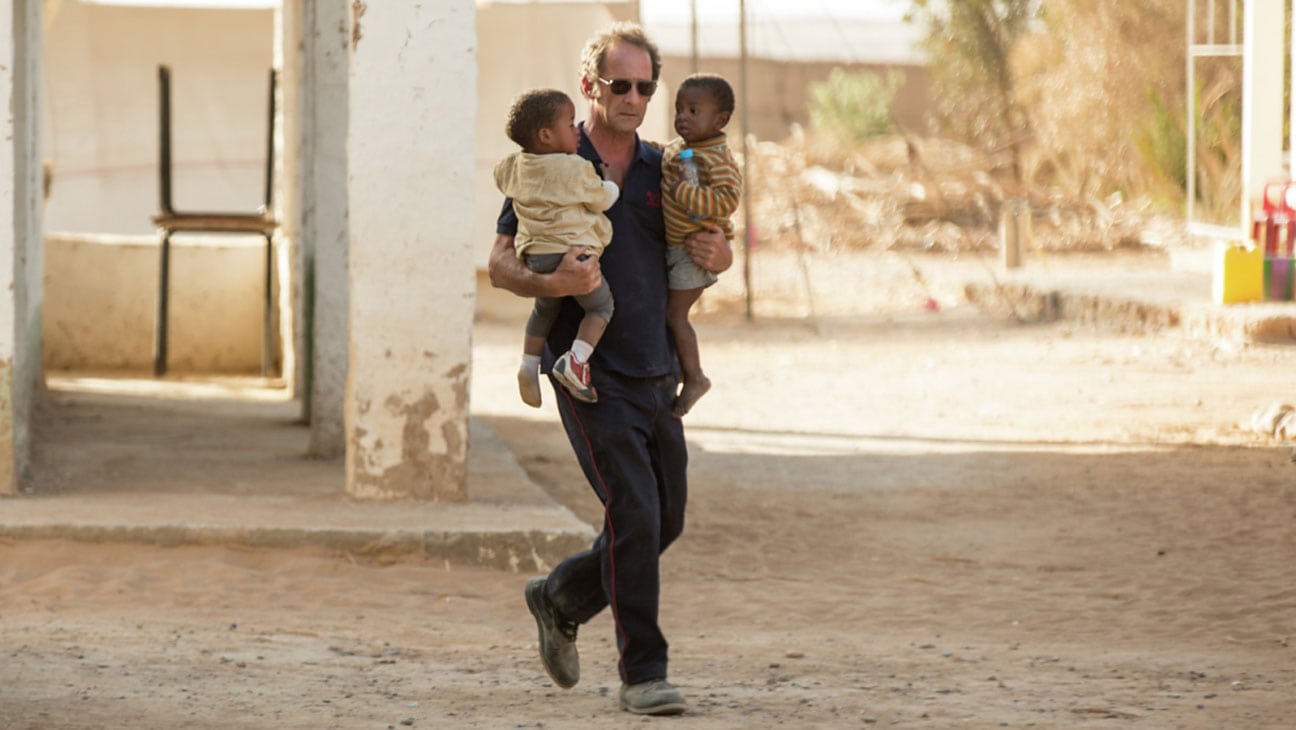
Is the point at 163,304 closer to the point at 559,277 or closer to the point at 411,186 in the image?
the point at 411,186

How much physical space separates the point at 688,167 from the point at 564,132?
1.04 ft

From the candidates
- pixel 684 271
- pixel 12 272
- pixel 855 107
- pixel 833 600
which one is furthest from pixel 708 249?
pixel 855 107

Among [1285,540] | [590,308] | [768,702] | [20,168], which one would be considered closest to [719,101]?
[590,308]

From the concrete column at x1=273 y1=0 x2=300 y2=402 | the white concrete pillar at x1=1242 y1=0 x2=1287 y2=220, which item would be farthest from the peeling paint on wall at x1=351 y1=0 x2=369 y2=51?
the white concrete pillar at x1=1242 y1=0 x2=1287 y2=220

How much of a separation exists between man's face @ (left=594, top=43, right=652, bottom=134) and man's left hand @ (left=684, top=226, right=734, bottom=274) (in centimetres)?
31

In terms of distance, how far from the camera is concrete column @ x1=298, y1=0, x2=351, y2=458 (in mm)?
Result: 8867

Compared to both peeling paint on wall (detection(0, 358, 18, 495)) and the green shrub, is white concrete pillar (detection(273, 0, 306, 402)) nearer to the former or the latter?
peeling paint on wall (detection(0, 358, 18, 495))

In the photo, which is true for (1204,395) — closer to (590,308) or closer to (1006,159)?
(590,308)

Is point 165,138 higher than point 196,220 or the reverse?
higher

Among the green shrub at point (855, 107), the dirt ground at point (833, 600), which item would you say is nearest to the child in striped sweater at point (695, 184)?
the dirt ground at point (833, 600)

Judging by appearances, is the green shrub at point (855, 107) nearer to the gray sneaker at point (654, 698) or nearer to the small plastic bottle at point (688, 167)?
the small plastic bottle at point (688, 167)

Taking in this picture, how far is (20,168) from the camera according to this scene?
8164mm

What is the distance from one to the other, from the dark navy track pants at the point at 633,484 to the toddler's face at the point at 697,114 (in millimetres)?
610

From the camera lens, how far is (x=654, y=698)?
173 inches
